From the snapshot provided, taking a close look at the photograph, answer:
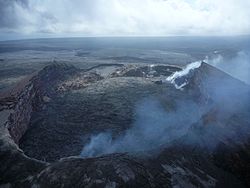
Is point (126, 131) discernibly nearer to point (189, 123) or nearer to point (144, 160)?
point (189, 123)

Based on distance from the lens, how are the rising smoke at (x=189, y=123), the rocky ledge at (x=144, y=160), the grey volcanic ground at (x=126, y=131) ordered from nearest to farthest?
1. the rocky ledge at (x=144, y=160)
2. the grey volcanic ground at (x=126, y=131)
3. the rising smoke at (x=189, y=123)

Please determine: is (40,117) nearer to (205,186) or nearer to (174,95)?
(174,95)

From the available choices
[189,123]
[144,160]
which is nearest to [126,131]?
[189,123]

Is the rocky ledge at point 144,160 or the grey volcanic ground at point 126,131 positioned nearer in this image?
the rocky ledge at point 144,160

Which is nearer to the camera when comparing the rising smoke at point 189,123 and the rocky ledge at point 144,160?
the rocky ledge at point 144,160

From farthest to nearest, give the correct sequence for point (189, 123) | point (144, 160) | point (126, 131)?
1. point (189, 123)
2. point (126, 131)
3. point (144, 160)

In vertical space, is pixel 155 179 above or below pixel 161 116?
above

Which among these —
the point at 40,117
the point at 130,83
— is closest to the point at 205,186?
the point at 40,117

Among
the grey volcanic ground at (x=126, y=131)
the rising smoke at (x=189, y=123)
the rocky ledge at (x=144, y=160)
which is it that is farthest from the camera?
the rising smoke at (x=189, y=123)
